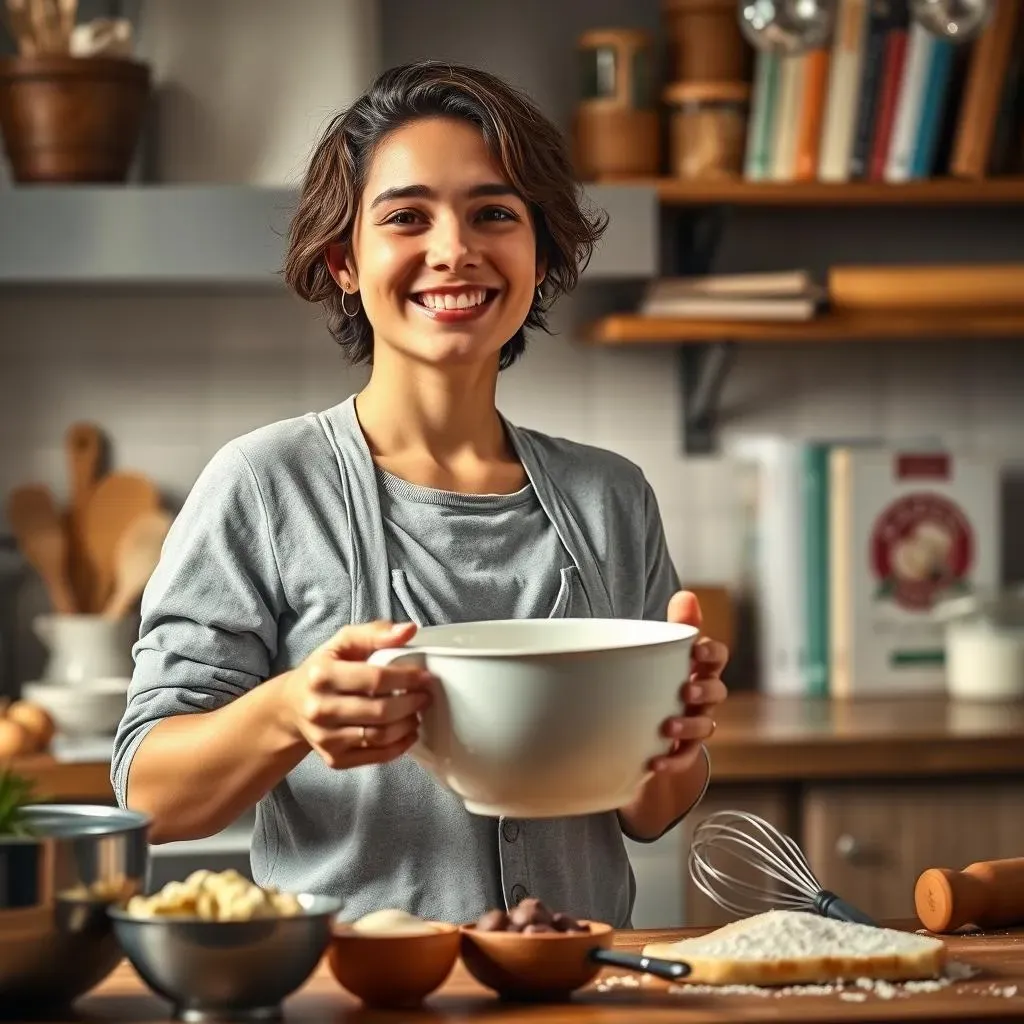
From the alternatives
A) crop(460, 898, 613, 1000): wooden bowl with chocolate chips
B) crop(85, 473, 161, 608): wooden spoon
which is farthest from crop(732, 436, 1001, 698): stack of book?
crop(460, 898, 613, 1000): wooden bowl with chocolate chips

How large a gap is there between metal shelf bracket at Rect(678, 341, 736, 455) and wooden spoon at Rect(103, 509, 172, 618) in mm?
872

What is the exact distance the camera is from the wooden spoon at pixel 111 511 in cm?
284

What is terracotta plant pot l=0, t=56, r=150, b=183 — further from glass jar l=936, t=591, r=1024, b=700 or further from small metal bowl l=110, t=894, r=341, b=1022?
small metal bowl l=110, t=894, r=341, b=1022

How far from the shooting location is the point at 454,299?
1.45 metres

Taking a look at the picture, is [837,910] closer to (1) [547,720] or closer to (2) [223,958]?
(1) [547,720]

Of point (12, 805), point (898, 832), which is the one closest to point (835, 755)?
point (898, 832)

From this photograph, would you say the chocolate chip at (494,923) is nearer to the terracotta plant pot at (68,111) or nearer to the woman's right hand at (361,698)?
the woman's right hand at (361,698)

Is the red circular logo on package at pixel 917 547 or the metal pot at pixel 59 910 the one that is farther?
the red circular logo on package at pixel 917 547

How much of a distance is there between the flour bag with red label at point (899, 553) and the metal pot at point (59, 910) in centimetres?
190

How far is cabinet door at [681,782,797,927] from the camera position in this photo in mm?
2342

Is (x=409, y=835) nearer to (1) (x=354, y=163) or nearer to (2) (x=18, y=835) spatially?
(2) (x=18, y=835)

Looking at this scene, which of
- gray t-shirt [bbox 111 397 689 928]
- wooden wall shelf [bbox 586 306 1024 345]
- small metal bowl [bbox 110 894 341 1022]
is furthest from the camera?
wooden wall shelf [bbox 586 306 1024 345]

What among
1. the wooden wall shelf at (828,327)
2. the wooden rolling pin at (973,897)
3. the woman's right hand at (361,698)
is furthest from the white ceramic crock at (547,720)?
the wooden wall shelf at (828,327)

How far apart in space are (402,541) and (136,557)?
1.37 m
